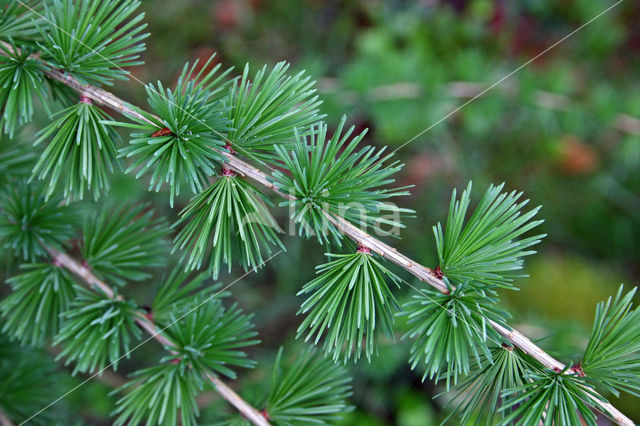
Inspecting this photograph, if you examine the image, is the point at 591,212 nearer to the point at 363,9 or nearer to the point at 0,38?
the point at 363,9

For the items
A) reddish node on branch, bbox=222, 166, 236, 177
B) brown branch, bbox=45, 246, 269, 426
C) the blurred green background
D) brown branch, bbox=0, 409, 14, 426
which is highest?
the blurred green background

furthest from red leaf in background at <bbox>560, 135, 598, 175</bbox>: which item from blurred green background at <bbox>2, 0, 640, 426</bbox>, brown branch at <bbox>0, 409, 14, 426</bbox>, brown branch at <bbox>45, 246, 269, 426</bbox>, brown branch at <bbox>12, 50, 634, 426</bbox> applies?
brown branch at <bbox>0, 409, 14, 426</bbox>

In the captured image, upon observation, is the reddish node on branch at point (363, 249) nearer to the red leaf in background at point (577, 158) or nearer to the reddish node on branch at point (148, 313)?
the reddish node on branch at point (148, 313)

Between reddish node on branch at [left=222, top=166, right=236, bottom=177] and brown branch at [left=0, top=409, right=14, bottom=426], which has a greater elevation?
reddish node on branch at [left=222, top=166, right=236, bottom=177]

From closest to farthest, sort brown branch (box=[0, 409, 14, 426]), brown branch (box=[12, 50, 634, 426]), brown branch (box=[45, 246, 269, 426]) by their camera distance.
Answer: brown branch (box=[12, 50, 634, 426]) → brown branch (box=[45, 246, 269, 426]) → brown branch (box=[0, 409, 14, 426])

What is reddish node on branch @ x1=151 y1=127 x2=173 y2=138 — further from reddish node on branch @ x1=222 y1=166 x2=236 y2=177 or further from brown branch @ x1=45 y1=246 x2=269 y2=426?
brown branch @ x1=45 y1=246 x2=269 y2=426

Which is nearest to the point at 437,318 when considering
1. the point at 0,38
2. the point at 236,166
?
the point at 236,166

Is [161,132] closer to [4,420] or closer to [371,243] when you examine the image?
[371,243]

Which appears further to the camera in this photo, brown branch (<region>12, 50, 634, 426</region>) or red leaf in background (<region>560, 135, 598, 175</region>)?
red leaf in background (<region>560, 135, 598, 175</region>)
